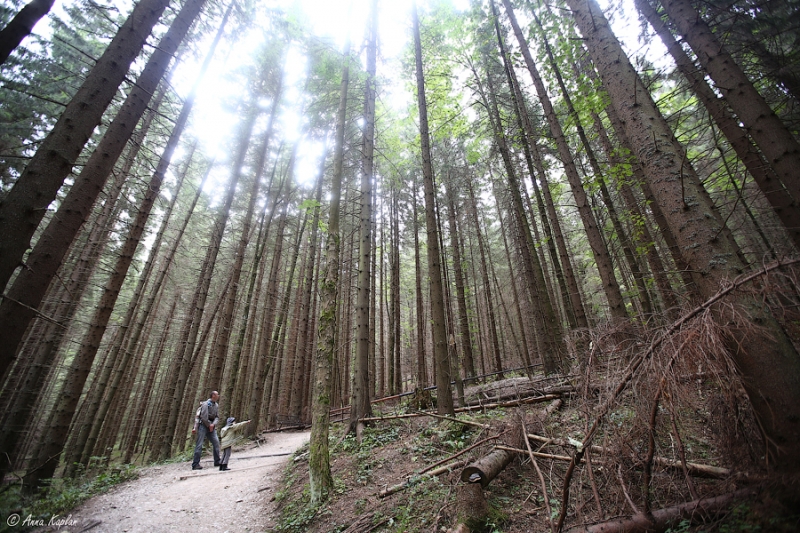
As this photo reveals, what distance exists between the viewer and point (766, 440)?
6.67ft

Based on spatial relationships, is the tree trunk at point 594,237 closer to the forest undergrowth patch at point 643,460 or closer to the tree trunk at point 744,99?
the tree trunk at point 744,99

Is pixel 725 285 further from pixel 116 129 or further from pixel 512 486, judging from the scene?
pixel 116 129

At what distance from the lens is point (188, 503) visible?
19.3 ft

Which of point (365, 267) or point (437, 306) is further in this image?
point (365, 267)

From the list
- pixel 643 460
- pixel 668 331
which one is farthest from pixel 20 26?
pixel 643 460

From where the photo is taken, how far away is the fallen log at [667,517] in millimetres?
2174

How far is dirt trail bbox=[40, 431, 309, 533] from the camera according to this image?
498cm

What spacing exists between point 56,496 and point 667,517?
32.6 ft

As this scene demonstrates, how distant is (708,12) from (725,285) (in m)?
6.95

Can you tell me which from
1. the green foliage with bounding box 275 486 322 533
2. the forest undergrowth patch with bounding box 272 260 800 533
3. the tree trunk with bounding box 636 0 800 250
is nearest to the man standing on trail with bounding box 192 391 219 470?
the green foliage with bounding box 275 486 322 533

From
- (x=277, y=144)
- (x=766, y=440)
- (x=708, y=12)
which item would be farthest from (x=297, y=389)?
(x=708, y=12)

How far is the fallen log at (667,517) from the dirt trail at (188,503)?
192 inches

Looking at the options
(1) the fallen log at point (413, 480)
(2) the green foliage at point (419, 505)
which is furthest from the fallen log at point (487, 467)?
(1) the fallen log at point (413, 480)

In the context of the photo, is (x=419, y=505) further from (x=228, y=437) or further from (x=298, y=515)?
(x=228, y=437)
